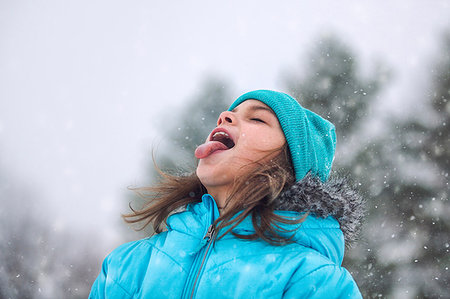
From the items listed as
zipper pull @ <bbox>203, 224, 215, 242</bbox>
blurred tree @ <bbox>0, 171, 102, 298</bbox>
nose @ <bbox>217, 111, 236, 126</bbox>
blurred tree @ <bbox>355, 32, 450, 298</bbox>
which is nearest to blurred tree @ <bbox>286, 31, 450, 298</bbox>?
blurred tree @ <bbox>355, 32, 450, 298</bbox>

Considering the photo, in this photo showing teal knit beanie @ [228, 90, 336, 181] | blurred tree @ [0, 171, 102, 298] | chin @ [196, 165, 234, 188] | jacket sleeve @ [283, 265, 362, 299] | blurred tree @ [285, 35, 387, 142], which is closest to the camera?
jacket sleeve @ [283, 265, 362, 299]

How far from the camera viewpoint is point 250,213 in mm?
1373

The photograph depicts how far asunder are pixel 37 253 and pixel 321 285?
6.43 meters

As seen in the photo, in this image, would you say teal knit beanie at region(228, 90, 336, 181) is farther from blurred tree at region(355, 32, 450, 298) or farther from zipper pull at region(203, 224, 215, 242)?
blurred tree at region(355, 32, 450, 298)

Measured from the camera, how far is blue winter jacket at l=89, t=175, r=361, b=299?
1.17 meters

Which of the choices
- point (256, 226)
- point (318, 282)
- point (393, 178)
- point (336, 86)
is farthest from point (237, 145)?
point (336, 86)

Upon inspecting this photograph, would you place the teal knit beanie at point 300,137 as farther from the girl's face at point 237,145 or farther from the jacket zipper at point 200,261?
the jacket zipper at point 200,261

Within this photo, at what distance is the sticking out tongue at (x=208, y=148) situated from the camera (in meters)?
1.46

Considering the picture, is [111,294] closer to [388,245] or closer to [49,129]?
[388,245]

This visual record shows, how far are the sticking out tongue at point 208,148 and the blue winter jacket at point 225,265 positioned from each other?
184 millimetres

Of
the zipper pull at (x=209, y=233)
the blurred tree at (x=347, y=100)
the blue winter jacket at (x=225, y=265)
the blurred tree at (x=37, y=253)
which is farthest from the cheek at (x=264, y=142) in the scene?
the blurred tree at (x=37, y=253)

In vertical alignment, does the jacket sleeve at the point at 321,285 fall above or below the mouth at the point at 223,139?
below

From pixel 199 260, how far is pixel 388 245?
3.68 metres

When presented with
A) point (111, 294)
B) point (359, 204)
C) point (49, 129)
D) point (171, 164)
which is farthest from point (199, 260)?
point (49, 129)
